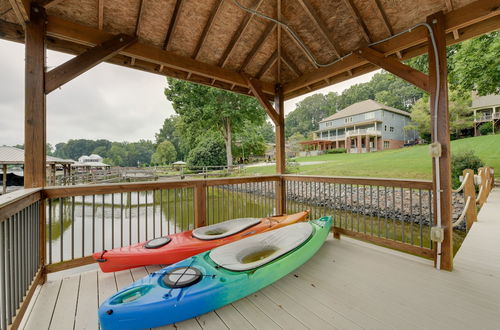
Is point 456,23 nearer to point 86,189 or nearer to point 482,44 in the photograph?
point 86,189

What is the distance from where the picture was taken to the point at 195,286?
1.56 meters

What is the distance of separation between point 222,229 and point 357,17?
3.43 meters

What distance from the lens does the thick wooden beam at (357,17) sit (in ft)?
9.04

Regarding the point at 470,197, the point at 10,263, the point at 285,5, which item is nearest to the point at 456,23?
the point at 285,5

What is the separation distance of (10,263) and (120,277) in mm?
963

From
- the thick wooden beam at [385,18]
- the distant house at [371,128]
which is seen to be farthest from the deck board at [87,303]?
the distant house at [371,128]

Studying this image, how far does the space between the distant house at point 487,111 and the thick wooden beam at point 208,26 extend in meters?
24.0

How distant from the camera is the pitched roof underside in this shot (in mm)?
2385

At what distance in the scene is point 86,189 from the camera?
2.33 meters

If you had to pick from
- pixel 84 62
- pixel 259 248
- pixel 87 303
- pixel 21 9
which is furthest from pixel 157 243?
pixel 21 9

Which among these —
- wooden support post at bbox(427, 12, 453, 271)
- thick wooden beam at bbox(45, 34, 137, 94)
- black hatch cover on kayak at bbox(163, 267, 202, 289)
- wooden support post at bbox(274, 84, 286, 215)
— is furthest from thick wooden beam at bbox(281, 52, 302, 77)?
black hatch cover on kayak at bbox(163, 267, 202, 289)

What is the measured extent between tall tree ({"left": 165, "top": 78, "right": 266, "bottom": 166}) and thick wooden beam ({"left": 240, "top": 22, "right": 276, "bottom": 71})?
37.8 feet

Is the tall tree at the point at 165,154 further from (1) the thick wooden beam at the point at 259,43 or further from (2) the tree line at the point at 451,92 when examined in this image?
A: (1) the thick wooden beam at the point at 259,43

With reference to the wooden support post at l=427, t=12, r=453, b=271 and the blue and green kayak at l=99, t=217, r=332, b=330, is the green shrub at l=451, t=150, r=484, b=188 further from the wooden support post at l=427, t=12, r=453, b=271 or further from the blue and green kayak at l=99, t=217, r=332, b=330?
the blue and green kayak at l=99, t=217, r=332, b=330
